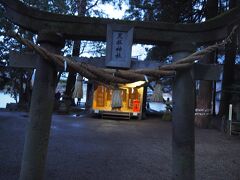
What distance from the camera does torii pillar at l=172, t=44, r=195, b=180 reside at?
3.97 metres

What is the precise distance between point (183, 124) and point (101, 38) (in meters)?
1.48

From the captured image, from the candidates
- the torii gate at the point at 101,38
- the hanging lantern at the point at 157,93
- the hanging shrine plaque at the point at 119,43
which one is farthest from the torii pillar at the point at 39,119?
the hanging lantern at the point at 157,93

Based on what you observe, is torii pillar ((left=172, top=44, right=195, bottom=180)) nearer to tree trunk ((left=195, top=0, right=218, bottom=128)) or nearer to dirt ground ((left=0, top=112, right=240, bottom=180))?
dirt ground ((left=0, top=112, right=240, bottom=180))

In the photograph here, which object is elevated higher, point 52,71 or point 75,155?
point 52,71

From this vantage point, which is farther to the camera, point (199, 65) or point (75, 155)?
point (75, 155)

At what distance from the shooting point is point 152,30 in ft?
13.7

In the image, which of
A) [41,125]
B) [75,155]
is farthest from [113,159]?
[41,125]

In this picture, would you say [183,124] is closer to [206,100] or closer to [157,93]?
[157,93]

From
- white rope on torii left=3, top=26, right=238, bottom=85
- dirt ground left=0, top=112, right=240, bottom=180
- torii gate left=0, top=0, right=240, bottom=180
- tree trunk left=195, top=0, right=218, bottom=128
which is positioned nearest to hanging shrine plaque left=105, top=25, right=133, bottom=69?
torii gate left=0, top=0, right=240, bottom=180

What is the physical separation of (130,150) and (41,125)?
5495mm

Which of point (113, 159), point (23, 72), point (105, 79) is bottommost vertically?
point (113, 159)

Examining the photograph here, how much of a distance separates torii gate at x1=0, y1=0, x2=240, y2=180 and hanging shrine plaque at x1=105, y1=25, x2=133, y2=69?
0.24 ft

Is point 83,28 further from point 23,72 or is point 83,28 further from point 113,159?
point 23,72

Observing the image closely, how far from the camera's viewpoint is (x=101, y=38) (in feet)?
14.0
